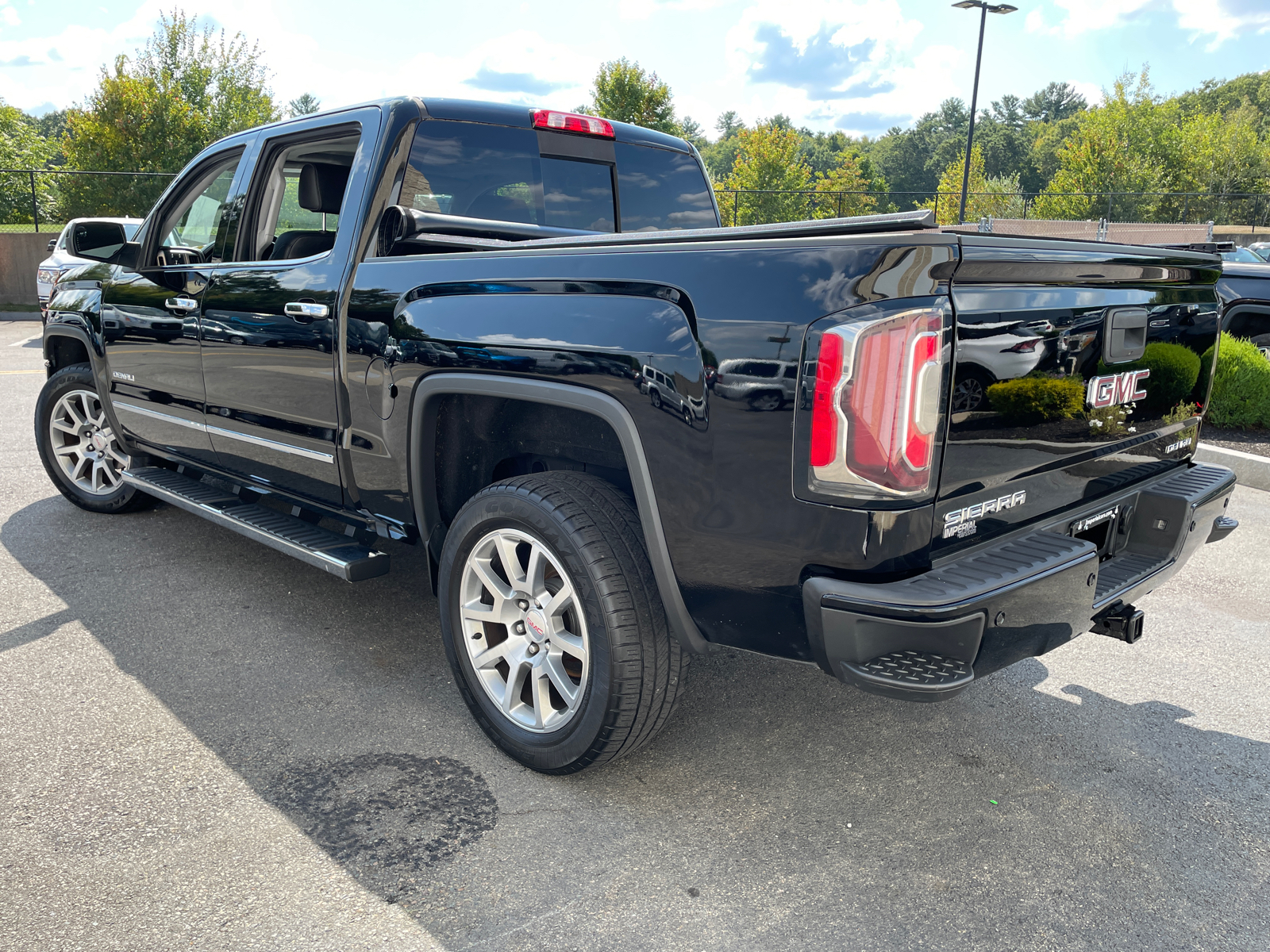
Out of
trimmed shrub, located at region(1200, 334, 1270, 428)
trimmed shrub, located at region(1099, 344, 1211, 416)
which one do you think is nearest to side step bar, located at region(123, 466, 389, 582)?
trimmed shrub, located at region(1099, 344, 1211, 416)

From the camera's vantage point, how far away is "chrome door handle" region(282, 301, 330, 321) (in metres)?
3.31

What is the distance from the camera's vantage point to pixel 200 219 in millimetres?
4316

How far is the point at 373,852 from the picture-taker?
2438 mm

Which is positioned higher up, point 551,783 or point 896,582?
point 896,582

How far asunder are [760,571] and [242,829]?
1.57 meters

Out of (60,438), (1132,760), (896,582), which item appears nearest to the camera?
(896,582)

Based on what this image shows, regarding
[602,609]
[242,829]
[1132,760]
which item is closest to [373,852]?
[242,829]

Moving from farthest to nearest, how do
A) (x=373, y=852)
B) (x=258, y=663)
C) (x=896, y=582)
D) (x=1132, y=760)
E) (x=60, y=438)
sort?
(x=60, y=438) → (x=258, y=663) → (x=1132, y=760) → (x=373, y=852) → (x=896, y=582)

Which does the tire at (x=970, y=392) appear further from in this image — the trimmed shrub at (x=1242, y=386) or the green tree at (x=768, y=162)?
the green tree at (x=768, y=162)

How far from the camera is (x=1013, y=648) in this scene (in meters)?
2.20

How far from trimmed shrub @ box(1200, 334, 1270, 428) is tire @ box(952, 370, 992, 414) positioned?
7.04 m

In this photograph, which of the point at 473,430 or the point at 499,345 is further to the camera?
the point at 473,430

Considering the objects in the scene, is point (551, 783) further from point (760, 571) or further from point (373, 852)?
point (760, 571)

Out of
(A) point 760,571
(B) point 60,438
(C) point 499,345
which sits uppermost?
(C) point 499,345
